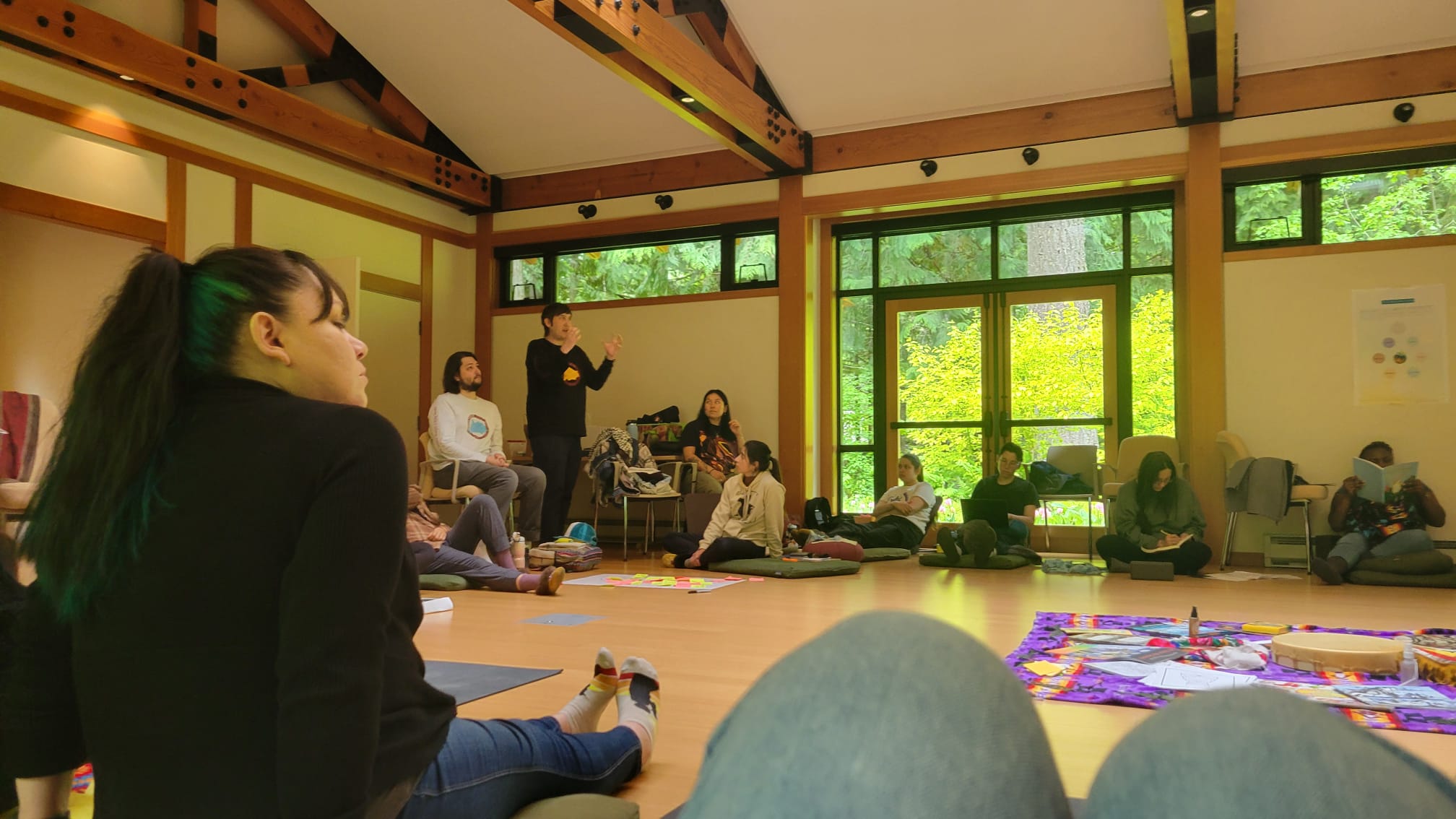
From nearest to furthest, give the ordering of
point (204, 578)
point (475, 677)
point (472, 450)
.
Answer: point (204, 578), point (475, 677), point (472, 450)

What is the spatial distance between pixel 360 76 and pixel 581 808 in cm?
749

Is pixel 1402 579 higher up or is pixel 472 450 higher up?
pixel 472 450

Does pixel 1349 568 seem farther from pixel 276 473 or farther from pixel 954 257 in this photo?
pixel 276 473

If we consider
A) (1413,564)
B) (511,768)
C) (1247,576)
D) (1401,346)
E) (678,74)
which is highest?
(678,74)

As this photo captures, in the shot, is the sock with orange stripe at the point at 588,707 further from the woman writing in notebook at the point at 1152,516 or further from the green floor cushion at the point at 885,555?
the green floor cushion at the point at 885,555

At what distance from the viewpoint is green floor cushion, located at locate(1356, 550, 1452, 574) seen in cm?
566

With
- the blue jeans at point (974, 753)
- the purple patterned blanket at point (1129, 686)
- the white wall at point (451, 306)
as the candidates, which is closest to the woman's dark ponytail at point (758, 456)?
the purple patterned blanket at point (1129, 686)

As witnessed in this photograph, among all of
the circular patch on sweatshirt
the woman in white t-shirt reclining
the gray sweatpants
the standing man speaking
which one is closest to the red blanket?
the gray sweatpants

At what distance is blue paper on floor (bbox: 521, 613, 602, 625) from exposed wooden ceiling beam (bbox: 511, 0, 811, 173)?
3.19 meters

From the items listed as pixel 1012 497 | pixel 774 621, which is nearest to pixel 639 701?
pixel 774 621

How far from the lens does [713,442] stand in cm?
788

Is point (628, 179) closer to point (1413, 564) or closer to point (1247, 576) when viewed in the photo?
point (1247, 576)

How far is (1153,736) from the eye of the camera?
17.0 inches

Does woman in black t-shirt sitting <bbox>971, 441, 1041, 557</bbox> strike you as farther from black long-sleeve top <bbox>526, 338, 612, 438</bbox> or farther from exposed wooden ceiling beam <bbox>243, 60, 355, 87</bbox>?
exposed wooden ceiling beam <bbox>243, 60, 355, 87</bbox>
